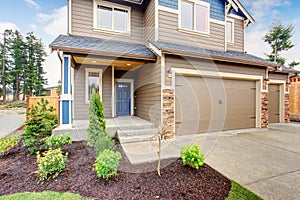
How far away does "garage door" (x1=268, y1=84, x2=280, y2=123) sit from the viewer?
7934 mm

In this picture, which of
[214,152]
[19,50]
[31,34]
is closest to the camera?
[214,152]

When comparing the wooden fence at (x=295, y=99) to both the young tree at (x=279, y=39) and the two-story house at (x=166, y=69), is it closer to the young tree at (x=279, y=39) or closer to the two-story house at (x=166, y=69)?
the two-story house at (x=166, y=69)

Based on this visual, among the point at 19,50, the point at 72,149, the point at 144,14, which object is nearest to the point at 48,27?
the point at 144,14

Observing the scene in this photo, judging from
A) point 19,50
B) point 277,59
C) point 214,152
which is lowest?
point 214,152

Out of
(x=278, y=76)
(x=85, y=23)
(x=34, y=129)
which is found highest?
(x=85, y=23)

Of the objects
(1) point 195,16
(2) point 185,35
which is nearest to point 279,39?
(1) point 195,16

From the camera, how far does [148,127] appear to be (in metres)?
Answer: 5.24

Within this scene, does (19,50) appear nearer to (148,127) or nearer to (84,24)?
(84,24)

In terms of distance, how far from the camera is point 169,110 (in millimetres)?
5055

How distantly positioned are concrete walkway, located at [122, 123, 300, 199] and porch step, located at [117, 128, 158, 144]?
213mm

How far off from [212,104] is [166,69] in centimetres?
254

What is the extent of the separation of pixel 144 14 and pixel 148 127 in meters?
5.76

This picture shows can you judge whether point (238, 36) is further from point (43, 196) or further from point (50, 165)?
point (43, 196)

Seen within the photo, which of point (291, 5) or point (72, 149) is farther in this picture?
point (291, 5)
